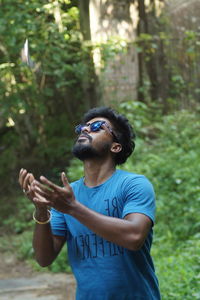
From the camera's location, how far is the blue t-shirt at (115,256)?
2.77m

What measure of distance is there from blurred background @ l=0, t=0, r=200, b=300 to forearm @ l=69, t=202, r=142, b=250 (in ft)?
7.64

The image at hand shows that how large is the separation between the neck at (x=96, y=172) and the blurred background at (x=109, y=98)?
209 centimetres

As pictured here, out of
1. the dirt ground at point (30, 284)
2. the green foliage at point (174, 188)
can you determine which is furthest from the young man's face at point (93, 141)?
the dirt ground at point (30, 284)

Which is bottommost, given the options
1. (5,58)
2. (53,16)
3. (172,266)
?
(172,266)

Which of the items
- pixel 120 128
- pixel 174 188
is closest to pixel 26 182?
pixel 120 128

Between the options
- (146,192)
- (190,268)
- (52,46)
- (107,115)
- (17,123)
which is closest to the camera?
(146,192)

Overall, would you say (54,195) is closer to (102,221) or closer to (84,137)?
(102,221)

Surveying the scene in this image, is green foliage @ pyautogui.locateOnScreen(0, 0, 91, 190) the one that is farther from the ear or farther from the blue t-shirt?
the blue t-shirt

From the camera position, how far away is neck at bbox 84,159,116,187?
9.99 feet

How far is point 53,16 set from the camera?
31.3 ft

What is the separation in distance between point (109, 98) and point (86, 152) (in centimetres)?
870

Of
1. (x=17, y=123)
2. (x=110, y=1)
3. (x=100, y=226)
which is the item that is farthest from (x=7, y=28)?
(x=100, y=226)

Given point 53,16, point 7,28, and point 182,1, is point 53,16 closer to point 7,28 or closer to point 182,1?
point 7,28

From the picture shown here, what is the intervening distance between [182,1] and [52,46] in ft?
15.8
